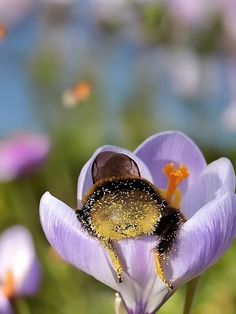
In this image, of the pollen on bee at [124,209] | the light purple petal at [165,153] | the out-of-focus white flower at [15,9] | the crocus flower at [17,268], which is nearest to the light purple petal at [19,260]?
the crocus flower at [17,268]

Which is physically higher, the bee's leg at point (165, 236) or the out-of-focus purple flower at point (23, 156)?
the bee's leg at point (165, 236)

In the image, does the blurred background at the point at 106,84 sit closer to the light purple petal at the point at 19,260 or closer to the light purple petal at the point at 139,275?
the light purple petal at the point at 19,260

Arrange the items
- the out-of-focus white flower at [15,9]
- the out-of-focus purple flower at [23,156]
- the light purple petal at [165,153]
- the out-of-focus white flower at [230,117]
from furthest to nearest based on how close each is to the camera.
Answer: the out-of-focus white flower at [15,9] → the out-of-focus white flower at [230,117] → the out-of-focus purple flower at [23,156] → the light purple petal at [165,153]

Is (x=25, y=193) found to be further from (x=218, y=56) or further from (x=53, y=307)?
(x=218, y=56)

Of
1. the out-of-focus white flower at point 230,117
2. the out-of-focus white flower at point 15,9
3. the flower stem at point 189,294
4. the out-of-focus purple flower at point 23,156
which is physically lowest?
the out-of-focus white flower at point 230,117

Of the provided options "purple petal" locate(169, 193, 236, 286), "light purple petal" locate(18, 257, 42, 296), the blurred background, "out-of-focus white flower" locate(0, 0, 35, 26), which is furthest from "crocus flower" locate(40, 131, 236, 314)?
"out-of-focus white flower" locate(0, 0, 35, 26)

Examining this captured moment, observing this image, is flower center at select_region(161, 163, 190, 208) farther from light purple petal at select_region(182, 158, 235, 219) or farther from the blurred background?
the blurred background

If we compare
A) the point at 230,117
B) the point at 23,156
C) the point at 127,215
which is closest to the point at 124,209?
the point at 127,215

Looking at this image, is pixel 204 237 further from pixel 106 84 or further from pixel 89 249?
pixel 106 84
